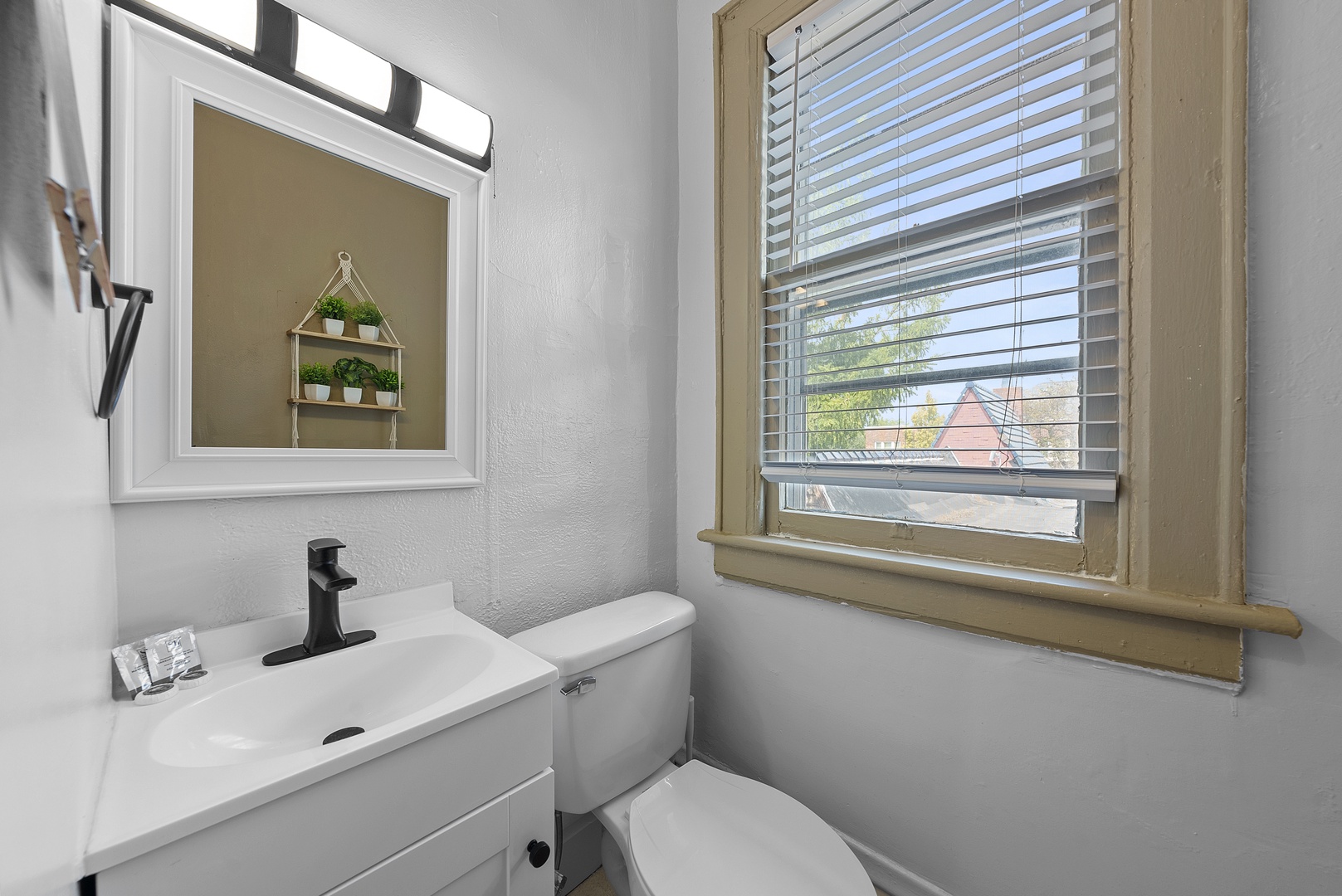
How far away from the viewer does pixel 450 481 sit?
103 centimetres

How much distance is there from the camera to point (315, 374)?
2.89 feet

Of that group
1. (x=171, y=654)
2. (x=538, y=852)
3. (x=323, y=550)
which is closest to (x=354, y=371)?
(x=323, y=550)

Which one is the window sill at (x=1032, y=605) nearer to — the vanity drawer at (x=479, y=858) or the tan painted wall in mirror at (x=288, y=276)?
the vanity drawer at (x=479, y=858)

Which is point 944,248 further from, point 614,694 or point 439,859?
point 439,859

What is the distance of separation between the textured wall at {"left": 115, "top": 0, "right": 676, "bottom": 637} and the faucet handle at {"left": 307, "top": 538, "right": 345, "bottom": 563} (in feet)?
0.24

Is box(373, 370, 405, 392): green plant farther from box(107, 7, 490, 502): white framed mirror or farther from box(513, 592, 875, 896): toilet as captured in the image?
box(513, 592, 875, 896): toilet

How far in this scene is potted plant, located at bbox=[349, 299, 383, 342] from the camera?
3.03 feet

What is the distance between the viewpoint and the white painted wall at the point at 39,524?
27 centimetres

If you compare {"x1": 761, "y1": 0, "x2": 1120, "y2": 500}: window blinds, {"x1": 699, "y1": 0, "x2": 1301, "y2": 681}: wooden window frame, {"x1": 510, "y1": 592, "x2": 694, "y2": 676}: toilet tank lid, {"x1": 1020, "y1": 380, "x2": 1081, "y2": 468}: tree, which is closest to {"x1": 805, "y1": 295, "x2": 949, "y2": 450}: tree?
{"x1": 761, "y1": 0, "x2": 1120, "y2": 500}: window blinds

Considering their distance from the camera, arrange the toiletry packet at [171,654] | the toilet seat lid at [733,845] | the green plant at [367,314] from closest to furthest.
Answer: the toiletry packet at [171,654], the toilet seat lid at [733,845], the green plant at [367,314]

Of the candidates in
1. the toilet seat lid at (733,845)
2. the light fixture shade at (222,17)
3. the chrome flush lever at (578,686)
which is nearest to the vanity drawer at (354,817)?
the chrome flush lever at (578,686)

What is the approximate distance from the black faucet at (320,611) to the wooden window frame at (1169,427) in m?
1.03

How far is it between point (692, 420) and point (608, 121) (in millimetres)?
811

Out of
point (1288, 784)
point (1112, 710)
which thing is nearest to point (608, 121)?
point (1112, 710)
